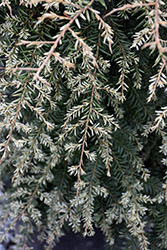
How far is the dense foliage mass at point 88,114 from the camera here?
0.42 m

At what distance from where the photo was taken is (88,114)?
407 mm

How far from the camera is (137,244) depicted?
0.55 m

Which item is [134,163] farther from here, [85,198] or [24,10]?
[24,10]

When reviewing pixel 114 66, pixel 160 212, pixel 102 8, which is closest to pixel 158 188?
pixel 160 212

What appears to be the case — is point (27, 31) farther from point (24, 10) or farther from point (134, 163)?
point (134, 163)

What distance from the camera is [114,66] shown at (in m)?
0.53

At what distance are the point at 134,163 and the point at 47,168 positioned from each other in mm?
206

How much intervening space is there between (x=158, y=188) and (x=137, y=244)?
0.14 meters

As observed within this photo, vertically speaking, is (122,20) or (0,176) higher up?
(122,20)

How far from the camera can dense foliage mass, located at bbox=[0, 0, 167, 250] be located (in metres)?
0.42

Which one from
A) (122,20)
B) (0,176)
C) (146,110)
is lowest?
(0,176)

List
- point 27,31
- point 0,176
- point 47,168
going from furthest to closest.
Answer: point 0,176 < point 47,168 < point 27,31

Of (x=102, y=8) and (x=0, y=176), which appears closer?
(x=102, y=8)

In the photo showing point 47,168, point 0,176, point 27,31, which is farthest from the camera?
point 0,176
